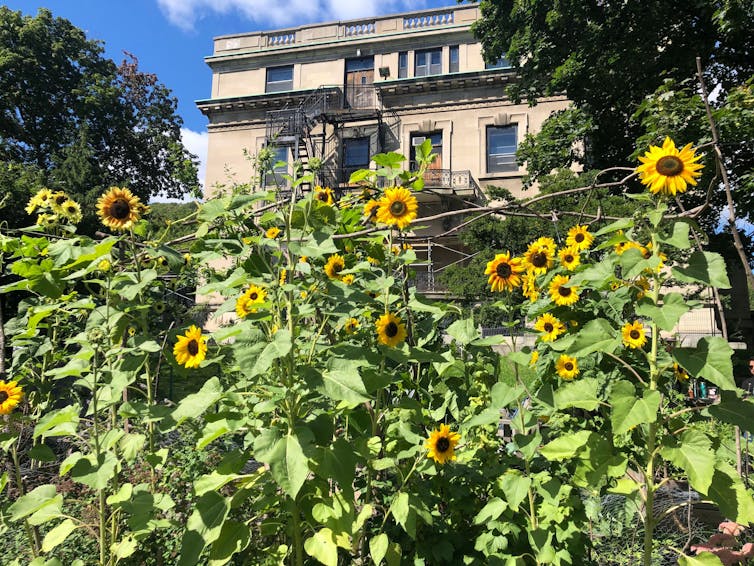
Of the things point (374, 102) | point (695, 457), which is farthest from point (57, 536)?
point (374, 102)

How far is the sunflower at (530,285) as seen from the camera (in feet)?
7.46

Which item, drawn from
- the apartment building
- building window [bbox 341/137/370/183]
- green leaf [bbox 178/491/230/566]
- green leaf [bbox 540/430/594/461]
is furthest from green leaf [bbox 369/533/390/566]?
building window [bbox 341/137/370/183]

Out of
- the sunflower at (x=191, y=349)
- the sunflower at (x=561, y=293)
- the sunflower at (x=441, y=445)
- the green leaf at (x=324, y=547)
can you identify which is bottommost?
the green leaf at (x=324, y=547)

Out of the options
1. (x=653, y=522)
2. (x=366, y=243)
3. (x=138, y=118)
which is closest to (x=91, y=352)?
(x=366, y=243)

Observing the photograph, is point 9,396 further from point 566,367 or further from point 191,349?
point 566,367

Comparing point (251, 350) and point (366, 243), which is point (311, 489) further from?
point (366, 243)

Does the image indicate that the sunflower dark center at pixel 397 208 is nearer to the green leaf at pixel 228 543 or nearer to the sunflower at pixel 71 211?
the green leaf at pixel 228 543

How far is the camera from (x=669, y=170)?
60.8 inches

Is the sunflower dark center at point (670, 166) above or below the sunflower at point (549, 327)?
above

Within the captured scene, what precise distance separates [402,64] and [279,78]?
5.94m

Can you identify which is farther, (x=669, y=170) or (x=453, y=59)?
(x=453, y=59)

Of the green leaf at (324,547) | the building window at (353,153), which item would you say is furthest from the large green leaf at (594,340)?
→ the building window at (353,153)

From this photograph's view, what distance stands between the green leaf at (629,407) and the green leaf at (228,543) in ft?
3.85

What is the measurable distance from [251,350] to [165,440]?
2611 millimetres
